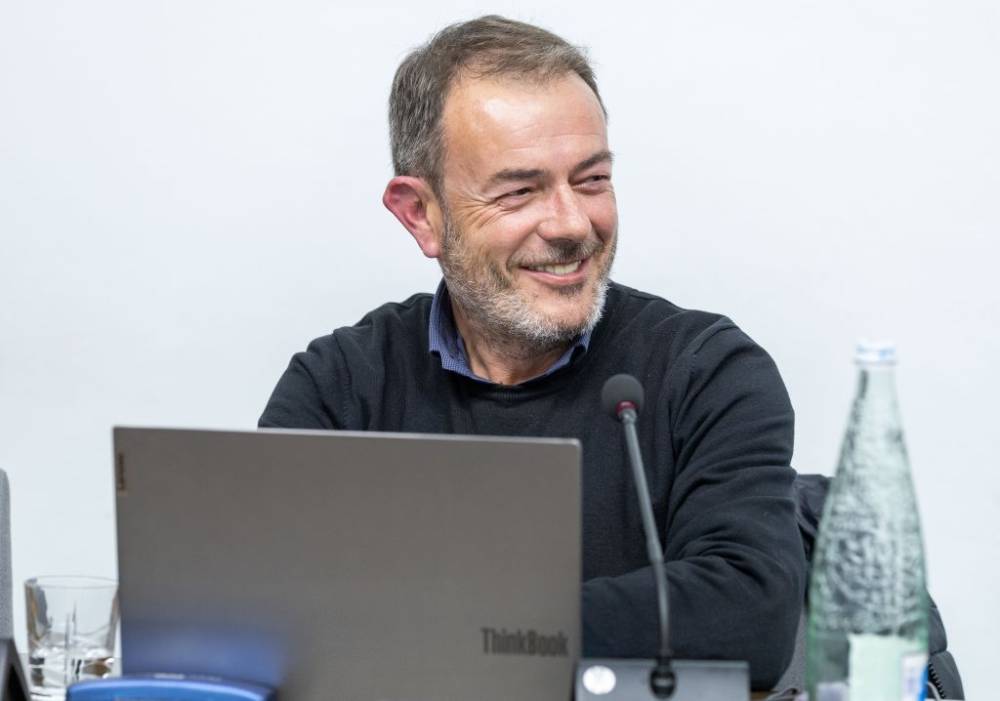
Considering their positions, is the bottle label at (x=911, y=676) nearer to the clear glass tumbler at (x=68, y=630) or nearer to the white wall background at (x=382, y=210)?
the clear glass tumbler at (x=68, y=630)

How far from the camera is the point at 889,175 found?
101 inches

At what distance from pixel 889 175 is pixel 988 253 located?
0.22 meters

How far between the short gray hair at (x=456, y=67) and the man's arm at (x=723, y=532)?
425 mm

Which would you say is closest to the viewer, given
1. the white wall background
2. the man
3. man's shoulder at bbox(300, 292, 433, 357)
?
the man

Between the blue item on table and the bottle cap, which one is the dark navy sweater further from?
the bottle cap

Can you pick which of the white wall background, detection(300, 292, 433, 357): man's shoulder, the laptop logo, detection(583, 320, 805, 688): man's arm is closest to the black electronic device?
the laptop logo

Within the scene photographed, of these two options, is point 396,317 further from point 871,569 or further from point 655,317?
point 871,569

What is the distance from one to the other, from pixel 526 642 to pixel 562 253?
871 mm

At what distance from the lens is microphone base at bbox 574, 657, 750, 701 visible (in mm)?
1176

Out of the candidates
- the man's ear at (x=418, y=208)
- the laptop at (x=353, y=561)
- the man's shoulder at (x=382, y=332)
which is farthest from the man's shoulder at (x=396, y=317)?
the laptop at (x=353, y=561)

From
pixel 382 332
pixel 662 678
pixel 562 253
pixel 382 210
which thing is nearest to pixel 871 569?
pixel 662 678

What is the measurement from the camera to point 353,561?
121 cm

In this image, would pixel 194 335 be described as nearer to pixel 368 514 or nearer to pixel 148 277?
pixel 148 277

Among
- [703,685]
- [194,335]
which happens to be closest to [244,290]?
[194,335]
